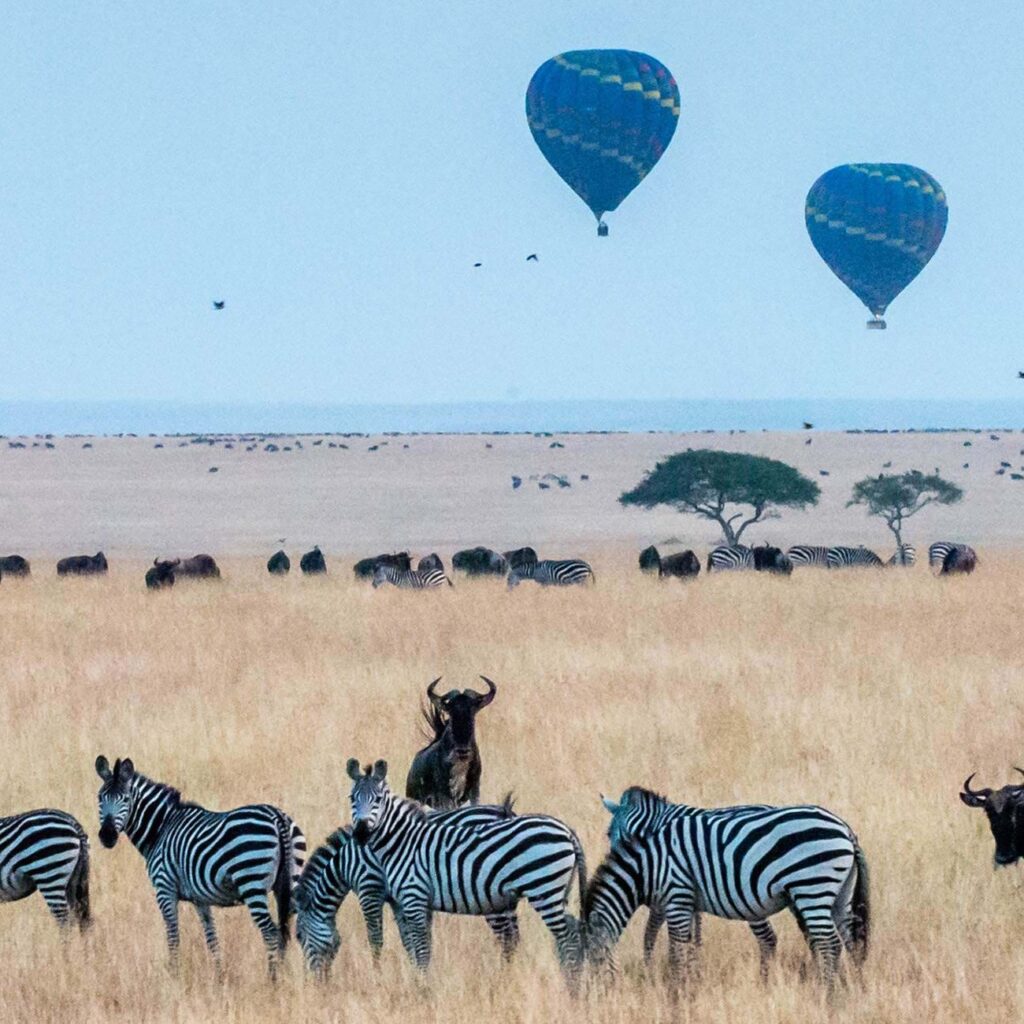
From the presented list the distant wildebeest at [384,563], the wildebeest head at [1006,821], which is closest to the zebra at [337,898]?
the wildebeest head at [1006,821]

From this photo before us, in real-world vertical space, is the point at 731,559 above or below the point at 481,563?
above

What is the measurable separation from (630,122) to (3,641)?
26.8m

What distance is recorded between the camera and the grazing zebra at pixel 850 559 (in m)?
37.8

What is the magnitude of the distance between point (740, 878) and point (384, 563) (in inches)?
1068

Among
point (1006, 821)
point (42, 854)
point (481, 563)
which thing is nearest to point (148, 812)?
point (42, 854)

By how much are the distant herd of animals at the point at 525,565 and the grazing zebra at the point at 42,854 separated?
22244 millimetres

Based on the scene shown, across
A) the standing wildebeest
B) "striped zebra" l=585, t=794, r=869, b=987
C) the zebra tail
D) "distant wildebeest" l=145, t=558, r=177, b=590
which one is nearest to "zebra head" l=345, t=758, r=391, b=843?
"striped zebra" l=585, t=794, r=869, b=987

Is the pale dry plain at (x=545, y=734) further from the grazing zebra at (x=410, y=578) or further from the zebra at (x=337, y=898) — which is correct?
the grazing zebra at (x=410, y=578)

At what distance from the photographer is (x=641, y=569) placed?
37750mm

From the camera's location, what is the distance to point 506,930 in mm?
7992

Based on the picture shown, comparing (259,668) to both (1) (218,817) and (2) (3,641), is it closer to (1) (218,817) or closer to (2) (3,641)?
(2) (3,641)

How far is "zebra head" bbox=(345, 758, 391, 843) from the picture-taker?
25.1 ft

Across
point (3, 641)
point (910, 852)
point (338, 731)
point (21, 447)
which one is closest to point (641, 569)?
point (3, 641)

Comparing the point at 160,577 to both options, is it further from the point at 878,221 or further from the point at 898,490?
the point at 898,490
